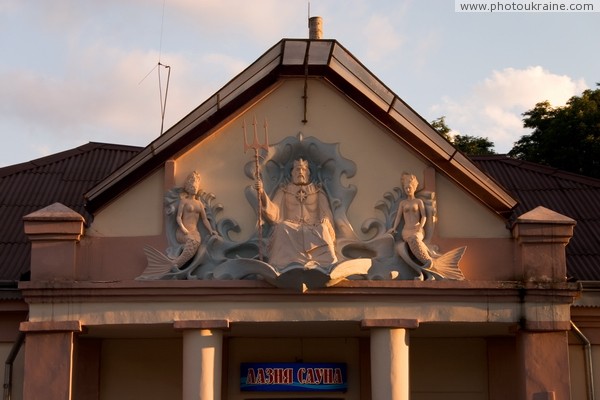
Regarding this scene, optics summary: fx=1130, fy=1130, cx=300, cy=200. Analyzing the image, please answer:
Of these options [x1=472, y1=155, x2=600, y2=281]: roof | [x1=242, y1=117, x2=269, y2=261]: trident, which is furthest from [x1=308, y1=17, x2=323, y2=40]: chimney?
[x1=472, y1=155, x2=600, y2=281]: roof

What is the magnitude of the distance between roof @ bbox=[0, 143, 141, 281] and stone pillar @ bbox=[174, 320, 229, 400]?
4706 millimetres

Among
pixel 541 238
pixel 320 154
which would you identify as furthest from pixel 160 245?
pixel 541 238

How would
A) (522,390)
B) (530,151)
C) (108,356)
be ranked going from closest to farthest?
(522,390), (108,356), (530,151)

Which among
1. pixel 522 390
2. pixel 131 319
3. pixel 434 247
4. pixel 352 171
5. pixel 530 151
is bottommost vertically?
pixel 522 390

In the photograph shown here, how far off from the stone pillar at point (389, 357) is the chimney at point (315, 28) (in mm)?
5486

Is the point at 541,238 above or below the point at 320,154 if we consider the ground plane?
below

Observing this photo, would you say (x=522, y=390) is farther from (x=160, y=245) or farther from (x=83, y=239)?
(x=83, y=239)

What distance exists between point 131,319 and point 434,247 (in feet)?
17.4

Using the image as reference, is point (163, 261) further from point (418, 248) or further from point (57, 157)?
point (57, 157)

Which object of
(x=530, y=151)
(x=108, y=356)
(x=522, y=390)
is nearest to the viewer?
(x=522, y=390)

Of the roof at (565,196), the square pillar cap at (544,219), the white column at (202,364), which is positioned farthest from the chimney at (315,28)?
the white column at (202,364)

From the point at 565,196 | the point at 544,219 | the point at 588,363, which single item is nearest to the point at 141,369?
the point at 544,219

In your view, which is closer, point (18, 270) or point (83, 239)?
point (83, 239)

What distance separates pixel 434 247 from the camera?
19.4 meters
